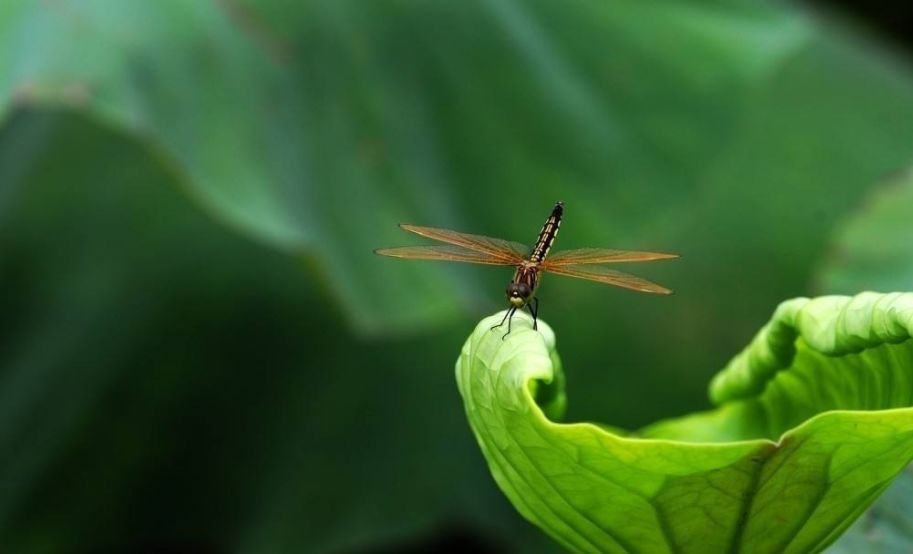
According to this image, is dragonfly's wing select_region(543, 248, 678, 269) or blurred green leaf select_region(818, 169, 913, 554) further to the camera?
blurred green leaf select_region(818, 169, 913, 554)

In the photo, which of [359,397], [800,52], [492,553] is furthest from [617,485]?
[800,52]

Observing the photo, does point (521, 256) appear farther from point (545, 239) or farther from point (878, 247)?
point (878, 247)

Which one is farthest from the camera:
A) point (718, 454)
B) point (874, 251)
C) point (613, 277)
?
point (874, 251)

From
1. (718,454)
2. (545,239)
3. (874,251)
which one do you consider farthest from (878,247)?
(718,454)

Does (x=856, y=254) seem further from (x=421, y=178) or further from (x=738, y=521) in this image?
(x=738, y=521)

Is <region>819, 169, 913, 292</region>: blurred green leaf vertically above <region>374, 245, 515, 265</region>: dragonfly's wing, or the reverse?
<region>819, 169, 913, 292</region>: blurred green leaf

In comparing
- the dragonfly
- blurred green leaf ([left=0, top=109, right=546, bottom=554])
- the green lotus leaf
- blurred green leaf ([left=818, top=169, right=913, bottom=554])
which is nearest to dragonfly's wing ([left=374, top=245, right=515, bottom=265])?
the dragonfly

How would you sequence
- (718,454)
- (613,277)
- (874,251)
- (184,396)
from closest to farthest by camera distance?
(718,454) < (613,277) < (874,251) < (184,396)

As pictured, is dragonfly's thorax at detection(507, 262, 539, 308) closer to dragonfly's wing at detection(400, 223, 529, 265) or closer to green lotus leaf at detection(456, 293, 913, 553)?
dragonfly's wing at detection(400, 223, 529, 265)
